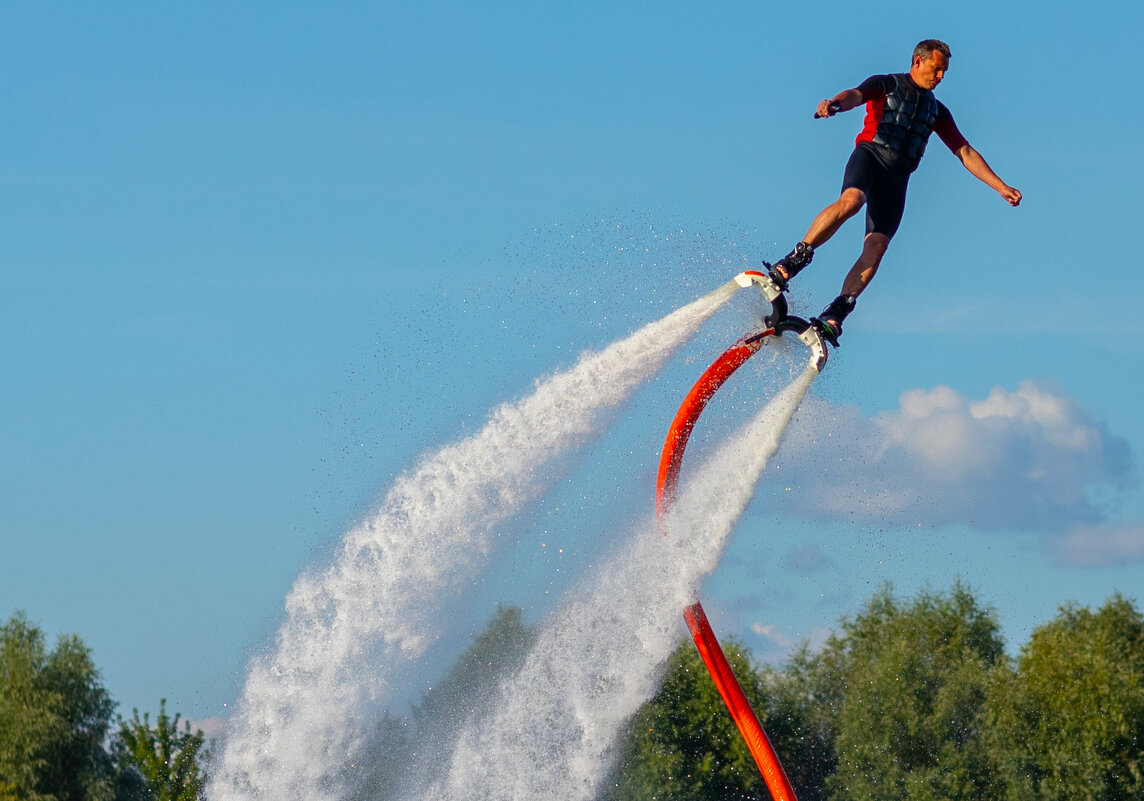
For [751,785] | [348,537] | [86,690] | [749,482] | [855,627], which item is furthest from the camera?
[855,627]

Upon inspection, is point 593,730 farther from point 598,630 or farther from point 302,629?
point 302,629

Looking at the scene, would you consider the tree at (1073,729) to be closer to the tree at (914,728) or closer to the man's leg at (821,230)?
the tree at (914,728)

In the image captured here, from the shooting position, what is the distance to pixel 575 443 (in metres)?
24.2

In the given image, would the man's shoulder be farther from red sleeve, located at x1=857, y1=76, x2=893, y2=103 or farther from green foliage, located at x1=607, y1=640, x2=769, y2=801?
green foliage, located at x1=607, y1=640, x2=769, y2=801

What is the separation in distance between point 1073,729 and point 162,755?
38351 millimetres

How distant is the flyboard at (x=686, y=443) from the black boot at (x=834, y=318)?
0.51ft

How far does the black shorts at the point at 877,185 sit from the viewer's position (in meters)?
19.6

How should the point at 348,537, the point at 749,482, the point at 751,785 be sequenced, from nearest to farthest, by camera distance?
the point at 749,482 < the point at 348,537 < the point at 751,785

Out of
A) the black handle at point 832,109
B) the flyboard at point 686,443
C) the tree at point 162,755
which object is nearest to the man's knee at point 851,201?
the flyboard at point 686,443

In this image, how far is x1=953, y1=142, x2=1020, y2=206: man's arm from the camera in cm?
1981

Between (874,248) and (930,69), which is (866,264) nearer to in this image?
(874,248)

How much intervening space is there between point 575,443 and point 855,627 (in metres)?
54.2

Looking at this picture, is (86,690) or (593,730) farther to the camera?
(86,690)

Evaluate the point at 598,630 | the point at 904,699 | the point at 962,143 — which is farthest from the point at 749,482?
the point at 904,699
